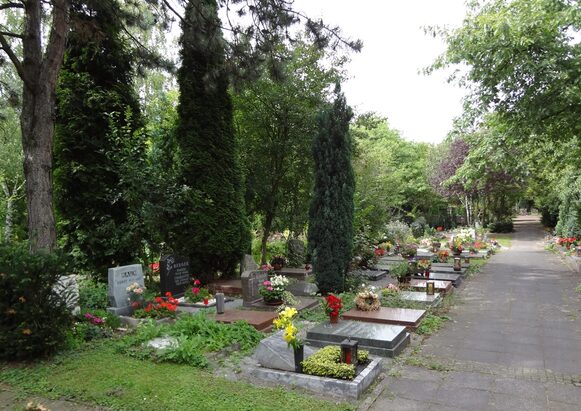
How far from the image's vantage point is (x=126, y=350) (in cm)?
600

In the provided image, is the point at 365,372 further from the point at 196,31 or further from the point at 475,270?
the point at 475,270

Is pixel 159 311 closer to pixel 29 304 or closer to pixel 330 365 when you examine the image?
pixel 29 304

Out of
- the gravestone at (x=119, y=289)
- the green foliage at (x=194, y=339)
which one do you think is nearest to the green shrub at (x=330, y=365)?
the green foliage at (x=194, y=339)

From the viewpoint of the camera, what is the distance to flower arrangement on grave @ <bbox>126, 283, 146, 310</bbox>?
25.8 feet

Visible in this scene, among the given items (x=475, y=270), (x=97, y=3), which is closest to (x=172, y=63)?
(x=97, y=3)

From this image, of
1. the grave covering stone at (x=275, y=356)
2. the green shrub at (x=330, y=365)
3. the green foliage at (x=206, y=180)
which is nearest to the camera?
the green shrub at (x=330, y=365)

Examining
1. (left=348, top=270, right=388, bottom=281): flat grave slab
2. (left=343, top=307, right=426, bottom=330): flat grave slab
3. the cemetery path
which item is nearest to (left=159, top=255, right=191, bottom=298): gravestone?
(left=343, top=307, right=426, bottom=330): flat grave slab

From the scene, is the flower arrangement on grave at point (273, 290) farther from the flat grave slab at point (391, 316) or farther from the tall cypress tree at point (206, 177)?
the tall cypress tree at point (206, 177)

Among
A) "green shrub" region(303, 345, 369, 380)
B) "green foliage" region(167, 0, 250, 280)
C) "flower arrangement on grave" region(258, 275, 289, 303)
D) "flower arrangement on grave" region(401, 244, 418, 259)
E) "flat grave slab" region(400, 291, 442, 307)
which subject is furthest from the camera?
"flower arrangement on grave" region(401, 244, 418, 259)

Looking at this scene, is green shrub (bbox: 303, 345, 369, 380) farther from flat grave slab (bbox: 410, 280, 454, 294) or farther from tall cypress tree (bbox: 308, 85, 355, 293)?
flat grave slab (bbox: 410, 280, 454, 294)

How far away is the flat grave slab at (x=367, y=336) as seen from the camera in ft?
19.8

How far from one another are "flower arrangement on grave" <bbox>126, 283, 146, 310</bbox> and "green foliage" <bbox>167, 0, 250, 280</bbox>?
282 centimetres

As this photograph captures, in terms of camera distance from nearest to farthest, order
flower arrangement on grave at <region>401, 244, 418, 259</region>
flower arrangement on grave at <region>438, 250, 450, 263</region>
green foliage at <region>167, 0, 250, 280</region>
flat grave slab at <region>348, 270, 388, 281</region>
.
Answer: green foliage at <region>167, 0, 250, 280</region>, flat grave slab at <region>348, 270, 388, 281</region>, flower arrangement on grave at <region>438, 250, 450, 263</region>, flower arrangement on grave at <region>401, 244, 418, 259</region>

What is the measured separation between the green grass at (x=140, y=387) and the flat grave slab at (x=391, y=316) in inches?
128
